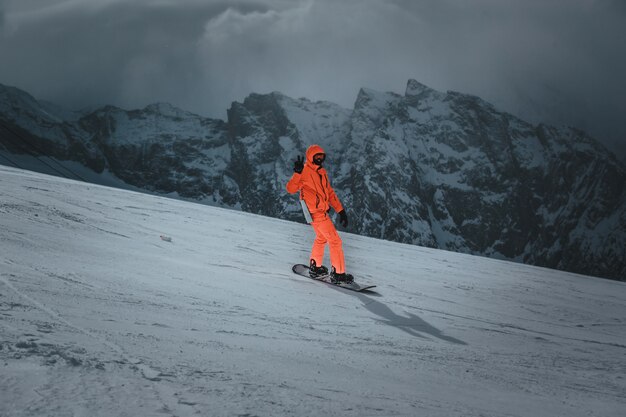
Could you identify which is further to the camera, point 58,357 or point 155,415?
point 58,357

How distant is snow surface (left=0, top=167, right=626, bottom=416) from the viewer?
243 cm

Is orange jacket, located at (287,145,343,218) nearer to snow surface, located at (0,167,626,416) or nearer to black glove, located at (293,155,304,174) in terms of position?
black glove, located at (293,155,304,174)

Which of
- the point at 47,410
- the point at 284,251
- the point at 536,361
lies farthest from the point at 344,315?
the point at 284,251

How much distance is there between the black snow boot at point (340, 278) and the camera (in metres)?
7.64

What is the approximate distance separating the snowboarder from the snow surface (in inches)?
19.8

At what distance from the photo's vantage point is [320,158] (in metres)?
7.98

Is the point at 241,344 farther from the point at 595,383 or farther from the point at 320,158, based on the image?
the point at 320,158

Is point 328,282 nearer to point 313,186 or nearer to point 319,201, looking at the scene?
point 319,201

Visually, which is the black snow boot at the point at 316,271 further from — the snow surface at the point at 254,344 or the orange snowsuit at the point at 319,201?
the snow surface at the point at 254,344

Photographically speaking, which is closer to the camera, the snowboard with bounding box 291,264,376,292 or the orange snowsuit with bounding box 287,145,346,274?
the snowboard with bounding box 291,264,376,292

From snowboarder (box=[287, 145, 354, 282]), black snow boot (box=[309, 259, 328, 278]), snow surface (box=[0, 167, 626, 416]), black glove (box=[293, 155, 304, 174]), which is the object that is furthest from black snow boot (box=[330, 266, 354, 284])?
black glove (box=[293, 155, 304, 174])

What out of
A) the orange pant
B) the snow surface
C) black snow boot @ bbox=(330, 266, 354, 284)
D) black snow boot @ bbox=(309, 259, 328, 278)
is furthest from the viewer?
black snow boot @ bbox=(309, 259, 328, 278)

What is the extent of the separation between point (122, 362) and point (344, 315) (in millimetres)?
3142

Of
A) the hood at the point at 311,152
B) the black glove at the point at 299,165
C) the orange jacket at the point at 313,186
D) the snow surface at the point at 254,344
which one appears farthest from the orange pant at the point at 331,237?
the hood at the point at 311,152
